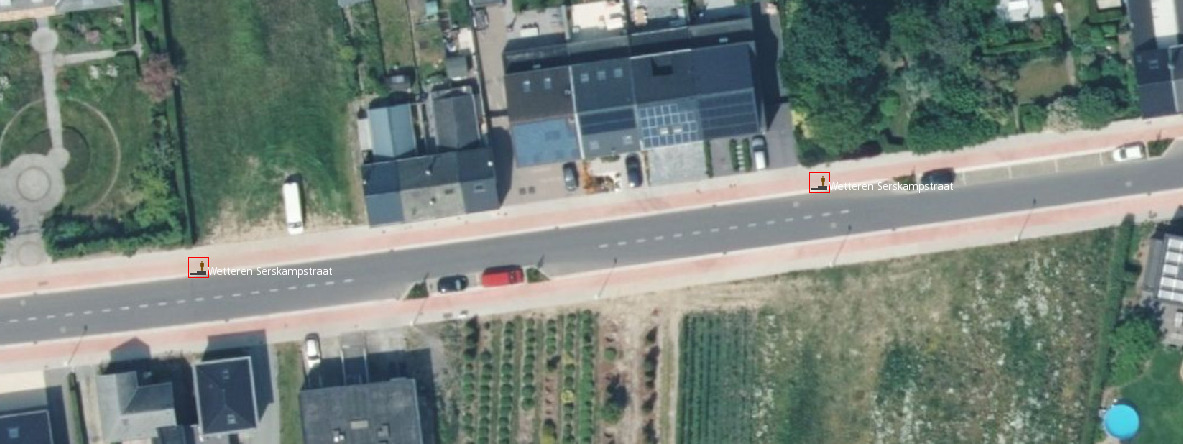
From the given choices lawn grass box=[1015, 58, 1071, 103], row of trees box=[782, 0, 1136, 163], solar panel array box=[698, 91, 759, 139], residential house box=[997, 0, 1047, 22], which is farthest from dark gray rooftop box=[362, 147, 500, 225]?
lawn grass box=[1015, 58, 1071, 103]

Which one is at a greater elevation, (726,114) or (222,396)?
(726,114)

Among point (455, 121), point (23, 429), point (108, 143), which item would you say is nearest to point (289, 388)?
point (23, 429)

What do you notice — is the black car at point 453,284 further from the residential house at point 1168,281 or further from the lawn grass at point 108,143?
the residential house at point 1168,281

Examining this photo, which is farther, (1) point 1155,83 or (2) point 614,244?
(2) point 614,244

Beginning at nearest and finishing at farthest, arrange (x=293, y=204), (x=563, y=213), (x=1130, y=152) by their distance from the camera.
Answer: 1. (x=1130, y=152)
2. (x=293, y=204)
3. (x=563, y=213)

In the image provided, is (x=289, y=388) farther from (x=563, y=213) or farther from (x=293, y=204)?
(x=563, y=213)

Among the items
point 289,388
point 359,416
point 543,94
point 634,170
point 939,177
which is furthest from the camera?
point 289,388
